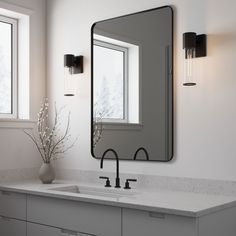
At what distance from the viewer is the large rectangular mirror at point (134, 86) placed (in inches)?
115

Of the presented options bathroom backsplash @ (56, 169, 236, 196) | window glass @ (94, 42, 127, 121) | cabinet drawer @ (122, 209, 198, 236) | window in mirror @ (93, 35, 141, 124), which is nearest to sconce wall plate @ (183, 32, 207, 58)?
window in mirror @ (93, 35, 141, 124)

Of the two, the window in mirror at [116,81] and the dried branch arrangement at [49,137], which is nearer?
the window in mirror at [116,81]

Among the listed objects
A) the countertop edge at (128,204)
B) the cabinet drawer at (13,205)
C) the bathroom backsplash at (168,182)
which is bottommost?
the cabinet drawer at (13,205)

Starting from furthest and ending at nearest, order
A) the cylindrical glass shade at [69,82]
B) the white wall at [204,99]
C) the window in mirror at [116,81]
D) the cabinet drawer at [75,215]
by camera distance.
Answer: the cylindrical glass shade at [69,82] → the window in mirror at [116,81] → the white wall at [204,99] → the cabinet drawer at [75,215]

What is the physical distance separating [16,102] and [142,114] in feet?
4.16

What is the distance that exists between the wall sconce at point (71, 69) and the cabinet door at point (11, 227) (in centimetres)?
110

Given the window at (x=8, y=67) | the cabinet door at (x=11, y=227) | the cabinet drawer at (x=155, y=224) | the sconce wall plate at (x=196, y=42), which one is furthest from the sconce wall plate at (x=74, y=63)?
the cabinet drawer at (x=155, y=224)

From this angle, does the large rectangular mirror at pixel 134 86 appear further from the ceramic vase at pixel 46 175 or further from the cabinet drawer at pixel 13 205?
the cabinet drawer at pixel 13 205

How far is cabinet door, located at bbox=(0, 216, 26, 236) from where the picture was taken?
2.98 metres

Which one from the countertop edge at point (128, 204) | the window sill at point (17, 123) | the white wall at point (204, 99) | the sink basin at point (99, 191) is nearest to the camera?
the countertop edge at point (128, 204)

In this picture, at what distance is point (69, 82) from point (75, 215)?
1309mm

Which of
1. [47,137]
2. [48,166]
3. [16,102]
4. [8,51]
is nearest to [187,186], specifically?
[48,166]

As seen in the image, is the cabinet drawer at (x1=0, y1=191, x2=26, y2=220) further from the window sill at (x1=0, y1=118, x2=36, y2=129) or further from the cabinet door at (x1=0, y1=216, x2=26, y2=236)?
the window sill at (x1=0, y1=118, x2=36, y2=129)

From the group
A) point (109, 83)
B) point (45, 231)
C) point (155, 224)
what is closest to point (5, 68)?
point (109, 83)
